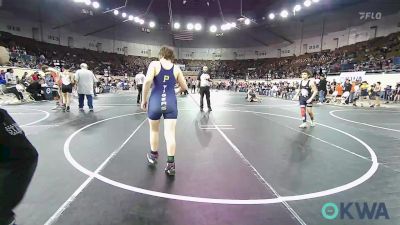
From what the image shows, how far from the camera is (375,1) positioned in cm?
3328

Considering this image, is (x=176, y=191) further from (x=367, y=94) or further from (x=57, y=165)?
(x=367, y=94)

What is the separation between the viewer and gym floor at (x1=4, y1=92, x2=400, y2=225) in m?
2.82

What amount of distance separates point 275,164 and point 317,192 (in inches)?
45.4

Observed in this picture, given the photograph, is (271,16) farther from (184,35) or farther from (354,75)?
(354,75)

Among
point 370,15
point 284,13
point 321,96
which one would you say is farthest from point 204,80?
point 284,13

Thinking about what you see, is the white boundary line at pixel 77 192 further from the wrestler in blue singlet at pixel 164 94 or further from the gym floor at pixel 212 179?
the wrestler in blue singlet at pixel 164 94

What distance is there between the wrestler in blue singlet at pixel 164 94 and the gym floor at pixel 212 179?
0.84 m

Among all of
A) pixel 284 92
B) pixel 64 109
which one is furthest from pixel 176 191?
pixel 284 92

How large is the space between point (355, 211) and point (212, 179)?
1632 millimetres

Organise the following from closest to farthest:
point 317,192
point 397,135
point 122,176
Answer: point 317,192, point 122,176, point 397,135

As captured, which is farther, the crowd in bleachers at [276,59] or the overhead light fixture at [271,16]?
the overhead light fixture at [271,16]

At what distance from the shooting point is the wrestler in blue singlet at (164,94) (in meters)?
4.07

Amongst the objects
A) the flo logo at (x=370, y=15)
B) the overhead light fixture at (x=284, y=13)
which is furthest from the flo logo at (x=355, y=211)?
the overhead light fixture at (x=284, y=13)

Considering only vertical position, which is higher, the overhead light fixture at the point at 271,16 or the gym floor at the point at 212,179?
the overhead light fixture at the point at 271,16
